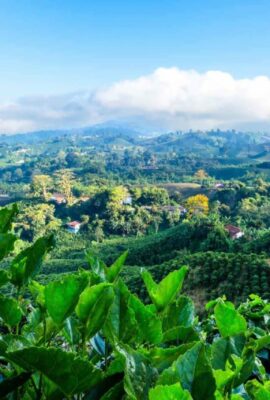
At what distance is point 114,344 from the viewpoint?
0.72 meters

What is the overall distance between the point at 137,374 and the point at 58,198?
58110 millimetres

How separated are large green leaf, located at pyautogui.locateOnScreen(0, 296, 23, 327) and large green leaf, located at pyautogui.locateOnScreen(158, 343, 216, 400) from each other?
320 mm

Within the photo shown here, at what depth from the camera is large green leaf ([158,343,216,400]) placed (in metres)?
0.53

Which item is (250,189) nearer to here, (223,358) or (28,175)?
(223,358)

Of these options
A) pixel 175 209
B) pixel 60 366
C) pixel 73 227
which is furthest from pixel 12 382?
pixel 175 209

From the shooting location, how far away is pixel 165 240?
32.9 m

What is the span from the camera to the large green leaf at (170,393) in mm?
430

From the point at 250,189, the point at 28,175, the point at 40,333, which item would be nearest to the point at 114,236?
the point at 250,189

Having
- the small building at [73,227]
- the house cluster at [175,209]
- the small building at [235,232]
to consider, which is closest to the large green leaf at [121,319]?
the small building at [235,232]

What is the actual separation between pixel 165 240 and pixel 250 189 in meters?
20.7

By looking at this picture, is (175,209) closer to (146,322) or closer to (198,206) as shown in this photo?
(198,206)

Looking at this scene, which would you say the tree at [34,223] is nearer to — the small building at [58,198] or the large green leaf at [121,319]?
the small building at [58,198]

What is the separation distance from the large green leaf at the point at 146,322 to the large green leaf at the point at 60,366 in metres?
0.19

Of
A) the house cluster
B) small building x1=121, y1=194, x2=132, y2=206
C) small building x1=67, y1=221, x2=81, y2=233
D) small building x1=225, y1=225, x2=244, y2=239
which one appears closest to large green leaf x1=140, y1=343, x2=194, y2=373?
small building x1=225, y1=225, x2=244, y2=239
